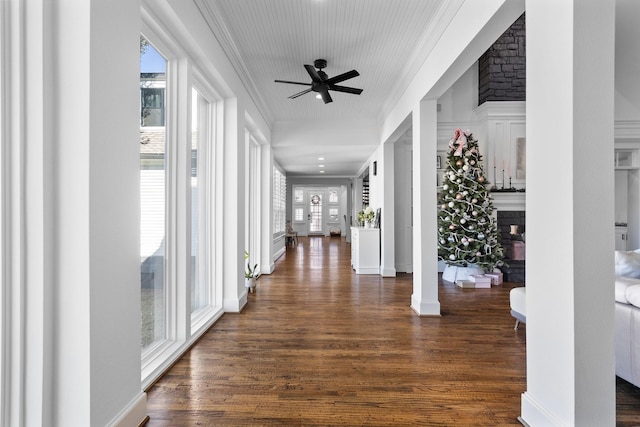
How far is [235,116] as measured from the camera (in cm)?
360

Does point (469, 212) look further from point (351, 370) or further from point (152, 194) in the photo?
point (152, 194)

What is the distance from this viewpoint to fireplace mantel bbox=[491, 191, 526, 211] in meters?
5.48

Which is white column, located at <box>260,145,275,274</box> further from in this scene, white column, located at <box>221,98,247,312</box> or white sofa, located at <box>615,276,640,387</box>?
white sofa, located at <box>615,276,640,387</box>

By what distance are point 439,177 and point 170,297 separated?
488 centimetres

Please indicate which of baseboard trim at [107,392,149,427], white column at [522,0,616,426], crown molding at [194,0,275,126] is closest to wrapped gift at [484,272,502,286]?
white column at [522,0,616,426]

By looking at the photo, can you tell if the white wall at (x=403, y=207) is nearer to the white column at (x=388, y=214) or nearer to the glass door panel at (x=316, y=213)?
the white column at (x=388, y=214)

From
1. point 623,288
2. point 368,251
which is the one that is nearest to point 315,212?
point 368,251

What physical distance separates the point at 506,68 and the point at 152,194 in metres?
5.72

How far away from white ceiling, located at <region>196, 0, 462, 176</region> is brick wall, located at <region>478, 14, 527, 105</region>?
1.96 m

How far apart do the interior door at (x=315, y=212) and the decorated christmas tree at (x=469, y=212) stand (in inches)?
402

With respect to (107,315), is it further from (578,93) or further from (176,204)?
(578,93)

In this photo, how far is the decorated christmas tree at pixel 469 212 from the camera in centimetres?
508

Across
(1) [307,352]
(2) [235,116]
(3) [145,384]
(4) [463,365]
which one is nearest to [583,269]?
(4) [463,365]

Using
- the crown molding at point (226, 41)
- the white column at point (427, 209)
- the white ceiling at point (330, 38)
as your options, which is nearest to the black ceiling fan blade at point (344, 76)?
the white ceiling at point (330, 38)
